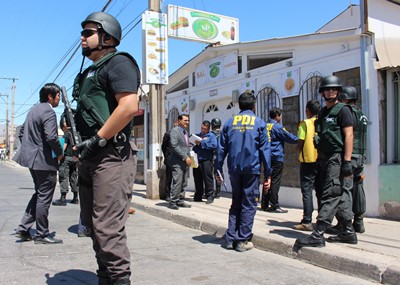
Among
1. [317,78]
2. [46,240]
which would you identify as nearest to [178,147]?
[317,78]

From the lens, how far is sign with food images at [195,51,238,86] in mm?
10023

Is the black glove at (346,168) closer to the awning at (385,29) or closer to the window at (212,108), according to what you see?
the awning at (385,29)

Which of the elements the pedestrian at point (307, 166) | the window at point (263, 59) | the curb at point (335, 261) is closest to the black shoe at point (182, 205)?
the curb at point (335, 261)

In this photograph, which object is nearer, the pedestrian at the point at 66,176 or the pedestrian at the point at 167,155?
the pedestrian at the point at 167,155

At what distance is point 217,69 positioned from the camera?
419 inches

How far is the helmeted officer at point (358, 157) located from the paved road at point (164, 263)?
1334 mm

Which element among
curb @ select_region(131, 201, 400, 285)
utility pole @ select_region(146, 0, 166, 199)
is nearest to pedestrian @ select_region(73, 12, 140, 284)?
curb @ select_region(131, 201, 400, 285)

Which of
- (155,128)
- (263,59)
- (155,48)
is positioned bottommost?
(155,128)

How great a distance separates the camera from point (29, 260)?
4.38 m

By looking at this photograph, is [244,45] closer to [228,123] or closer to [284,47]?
[284,47]

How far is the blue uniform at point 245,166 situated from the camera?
16.4 feet

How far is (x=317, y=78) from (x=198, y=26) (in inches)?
201

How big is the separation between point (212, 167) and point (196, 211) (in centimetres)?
163

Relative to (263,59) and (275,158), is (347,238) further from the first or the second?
(263,59)
